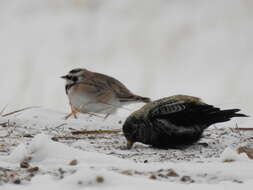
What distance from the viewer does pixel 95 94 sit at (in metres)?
7.73

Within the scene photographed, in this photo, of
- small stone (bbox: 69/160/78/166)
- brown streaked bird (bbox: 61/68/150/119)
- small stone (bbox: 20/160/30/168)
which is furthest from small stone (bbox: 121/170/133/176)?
brown streaked bird (bbox: 61/68/150/119)

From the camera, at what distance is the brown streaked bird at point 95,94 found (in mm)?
7680

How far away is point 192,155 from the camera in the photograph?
4.78 m

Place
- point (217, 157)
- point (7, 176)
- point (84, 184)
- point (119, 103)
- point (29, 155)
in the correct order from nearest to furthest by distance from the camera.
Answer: point (84, 184)
point (7, 176)
point (29, 155)
point (217, 157)
point (119, 103)

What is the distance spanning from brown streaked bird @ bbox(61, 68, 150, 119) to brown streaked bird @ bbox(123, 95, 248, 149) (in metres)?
2.37

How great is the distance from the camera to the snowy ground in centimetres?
329

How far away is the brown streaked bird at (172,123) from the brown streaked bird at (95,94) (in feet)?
7.78

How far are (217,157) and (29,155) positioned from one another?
1383mm

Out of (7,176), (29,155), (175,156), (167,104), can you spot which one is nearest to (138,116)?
(167,104)

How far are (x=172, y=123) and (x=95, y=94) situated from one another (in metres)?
2.67

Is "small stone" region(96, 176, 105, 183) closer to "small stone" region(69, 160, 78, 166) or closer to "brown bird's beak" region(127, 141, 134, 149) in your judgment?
"small stone" region(69, 160, 78, 166)

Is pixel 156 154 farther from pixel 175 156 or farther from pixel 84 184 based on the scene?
pixel 84 184

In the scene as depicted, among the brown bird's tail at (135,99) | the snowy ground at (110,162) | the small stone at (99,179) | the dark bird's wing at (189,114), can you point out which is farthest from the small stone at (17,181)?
→ the brown bird's tail at (135,99)

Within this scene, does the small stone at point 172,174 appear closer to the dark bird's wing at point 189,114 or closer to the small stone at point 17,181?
the small stone at point 17,181
